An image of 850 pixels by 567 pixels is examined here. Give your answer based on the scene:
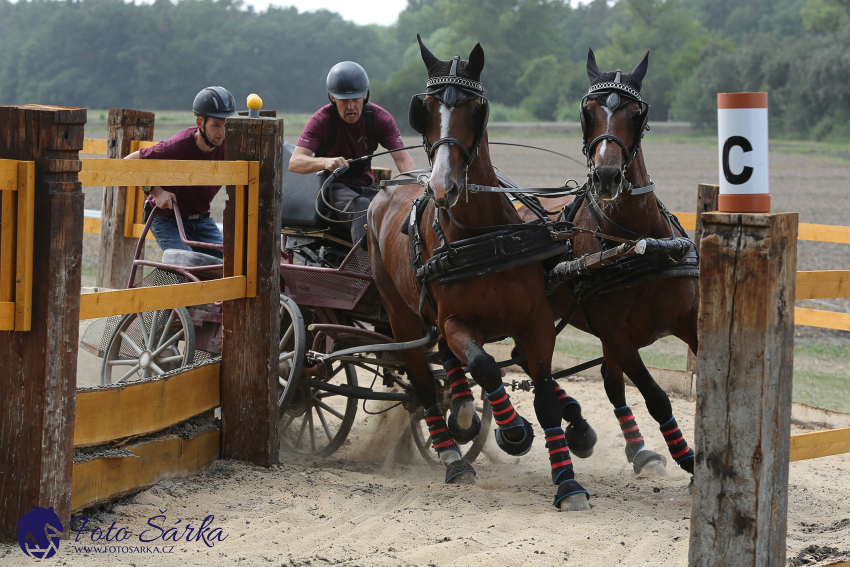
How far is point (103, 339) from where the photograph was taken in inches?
215

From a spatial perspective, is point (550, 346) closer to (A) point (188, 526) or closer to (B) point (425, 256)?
(B) point (425, 256)

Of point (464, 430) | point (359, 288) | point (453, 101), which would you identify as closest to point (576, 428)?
point (464, 430)

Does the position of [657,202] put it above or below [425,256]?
above

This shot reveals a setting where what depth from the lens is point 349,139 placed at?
559 cm

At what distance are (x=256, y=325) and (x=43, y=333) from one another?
1344 mm

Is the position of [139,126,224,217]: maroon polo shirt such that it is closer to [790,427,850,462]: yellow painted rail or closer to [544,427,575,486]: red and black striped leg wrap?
[544,427,575,486]: red and black striped leg wrap

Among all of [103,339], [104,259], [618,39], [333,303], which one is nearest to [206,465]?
[333,303]

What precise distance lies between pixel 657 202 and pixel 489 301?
1.02m

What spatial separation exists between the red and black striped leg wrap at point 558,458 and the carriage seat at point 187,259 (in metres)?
2.25

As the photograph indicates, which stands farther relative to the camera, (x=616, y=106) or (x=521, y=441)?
(x=521, y=441)

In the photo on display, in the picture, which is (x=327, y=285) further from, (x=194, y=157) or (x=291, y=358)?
(x=194, y=157)

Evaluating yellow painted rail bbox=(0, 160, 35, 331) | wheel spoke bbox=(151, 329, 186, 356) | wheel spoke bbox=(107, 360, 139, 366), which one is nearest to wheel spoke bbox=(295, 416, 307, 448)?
wheel spoke bbox=(151, 329, 186, 356)

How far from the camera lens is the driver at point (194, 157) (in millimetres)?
5445

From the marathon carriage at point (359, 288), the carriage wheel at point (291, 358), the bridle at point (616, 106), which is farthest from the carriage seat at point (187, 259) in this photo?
the bridle at point (616, 106)
